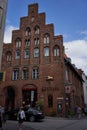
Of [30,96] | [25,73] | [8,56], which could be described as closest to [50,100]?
[30,96]

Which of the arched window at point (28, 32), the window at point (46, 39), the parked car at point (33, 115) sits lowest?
the parked car at point (33, 115)

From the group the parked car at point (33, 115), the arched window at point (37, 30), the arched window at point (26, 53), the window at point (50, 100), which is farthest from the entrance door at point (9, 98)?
the arched window at point (37, 30)

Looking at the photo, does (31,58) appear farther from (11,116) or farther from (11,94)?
(11,116)

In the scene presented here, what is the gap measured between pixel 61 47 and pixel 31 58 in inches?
228

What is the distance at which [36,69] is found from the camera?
32.0 meters

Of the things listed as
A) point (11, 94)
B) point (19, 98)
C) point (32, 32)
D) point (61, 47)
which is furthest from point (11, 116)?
point (32, 32)

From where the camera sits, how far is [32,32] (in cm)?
3403

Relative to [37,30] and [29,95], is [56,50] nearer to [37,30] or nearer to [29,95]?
[37,30]

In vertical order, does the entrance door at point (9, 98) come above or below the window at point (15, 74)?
below

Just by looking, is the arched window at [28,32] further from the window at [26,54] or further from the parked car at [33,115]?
the parked car at [33,115]

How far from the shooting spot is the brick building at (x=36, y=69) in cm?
2936

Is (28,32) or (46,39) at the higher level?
(28,32)

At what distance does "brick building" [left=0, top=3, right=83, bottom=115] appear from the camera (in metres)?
29.4

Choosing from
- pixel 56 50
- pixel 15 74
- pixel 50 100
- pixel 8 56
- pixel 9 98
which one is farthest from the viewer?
pixel 8 56
